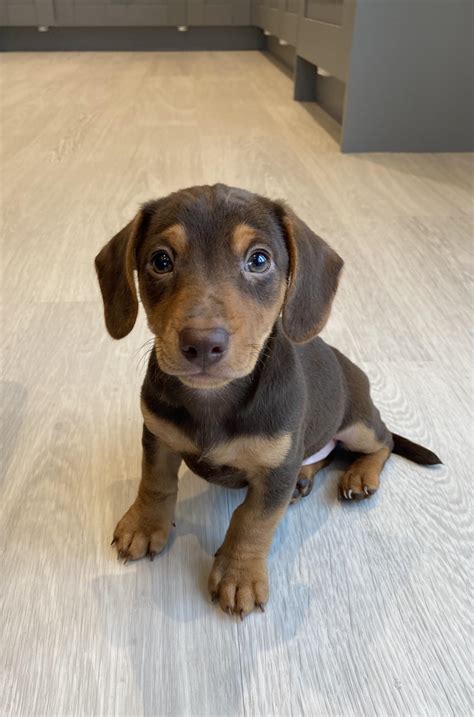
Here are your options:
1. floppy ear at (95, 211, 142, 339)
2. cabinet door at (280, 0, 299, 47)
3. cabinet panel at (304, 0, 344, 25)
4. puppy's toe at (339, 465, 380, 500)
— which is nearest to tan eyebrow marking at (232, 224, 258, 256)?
floppy ear at (95, 211, 142, 339)

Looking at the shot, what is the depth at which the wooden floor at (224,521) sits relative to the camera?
1.31 metres

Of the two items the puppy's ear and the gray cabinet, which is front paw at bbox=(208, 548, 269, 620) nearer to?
the puppy's ear

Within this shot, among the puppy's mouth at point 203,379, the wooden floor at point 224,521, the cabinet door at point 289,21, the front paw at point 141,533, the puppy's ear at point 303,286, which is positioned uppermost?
the puppy's ear at point 303,286

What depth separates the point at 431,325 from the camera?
253 centimetres

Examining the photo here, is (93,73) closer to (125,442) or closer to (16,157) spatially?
(16,157)

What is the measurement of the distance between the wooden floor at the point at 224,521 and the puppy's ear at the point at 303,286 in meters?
0.55

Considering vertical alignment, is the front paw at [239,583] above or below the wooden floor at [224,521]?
above

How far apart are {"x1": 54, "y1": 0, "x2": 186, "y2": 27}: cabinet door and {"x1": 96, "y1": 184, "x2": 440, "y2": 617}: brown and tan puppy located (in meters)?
9.16

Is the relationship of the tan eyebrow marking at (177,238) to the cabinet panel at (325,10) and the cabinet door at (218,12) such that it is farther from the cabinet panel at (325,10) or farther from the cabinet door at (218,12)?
the cabinet door at (218,12)

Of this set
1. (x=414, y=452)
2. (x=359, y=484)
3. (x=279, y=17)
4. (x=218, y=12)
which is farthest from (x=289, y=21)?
(x=359, y=484)

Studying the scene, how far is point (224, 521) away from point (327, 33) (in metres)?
4.19

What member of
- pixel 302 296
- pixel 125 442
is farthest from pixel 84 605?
pixel 302 296

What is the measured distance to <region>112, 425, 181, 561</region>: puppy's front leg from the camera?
1539mm

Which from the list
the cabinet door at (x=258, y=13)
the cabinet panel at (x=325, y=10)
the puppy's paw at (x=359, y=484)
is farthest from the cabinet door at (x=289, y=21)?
the puppy's paw at (x=359, y=484)
